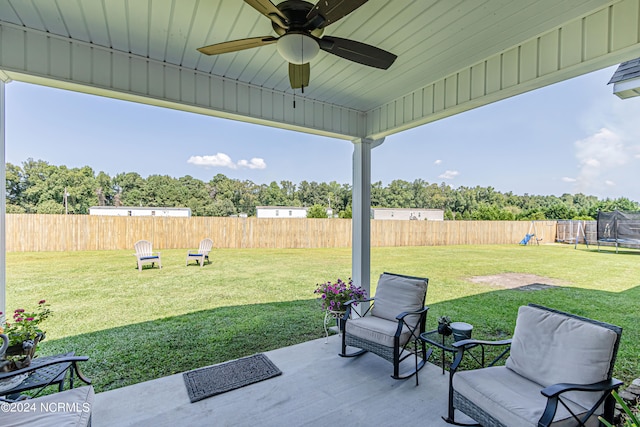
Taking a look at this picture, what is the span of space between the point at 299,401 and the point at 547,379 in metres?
1.76

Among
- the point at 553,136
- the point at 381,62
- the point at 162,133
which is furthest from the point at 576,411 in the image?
the point at 162,133

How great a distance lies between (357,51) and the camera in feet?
6.20

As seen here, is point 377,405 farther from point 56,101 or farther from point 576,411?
point 56,101

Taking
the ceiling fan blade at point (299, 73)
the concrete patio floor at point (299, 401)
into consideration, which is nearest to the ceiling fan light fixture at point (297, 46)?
the ceiling fan blade at point (299, 73)

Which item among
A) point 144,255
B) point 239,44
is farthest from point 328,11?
point 144,255

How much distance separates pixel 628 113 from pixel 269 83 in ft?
22.5

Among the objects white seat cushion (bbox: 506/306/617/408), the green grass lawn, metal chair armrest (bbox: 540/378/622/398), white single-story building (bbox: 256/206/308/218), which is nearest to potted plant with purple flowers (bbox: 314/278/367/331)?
the green grass lawn

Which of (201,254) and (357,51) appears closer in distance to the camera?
(357,51)

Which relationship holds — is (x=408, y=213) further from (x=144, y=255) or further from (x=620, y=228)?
(x=144, y=255)

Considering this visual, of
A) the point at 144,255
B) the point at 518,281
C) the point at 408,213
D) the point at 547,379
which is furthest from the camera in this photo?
the point at 408,213

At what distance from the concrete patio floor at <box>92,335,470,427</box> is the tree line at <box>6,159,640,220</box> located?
20.0 feet

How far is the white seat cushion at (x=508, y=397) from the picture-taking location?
1528mm

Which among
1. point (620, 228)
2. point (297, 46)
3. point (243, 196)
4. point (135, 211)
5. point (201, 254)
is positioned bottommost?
point (201, 254)

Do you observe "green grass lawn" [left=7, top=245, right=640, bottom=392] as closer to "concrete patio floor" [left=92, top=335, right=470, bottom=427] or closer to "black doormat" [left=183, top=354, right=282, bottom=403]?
"black doormat" [left=183, top=354, right=282, bottom=403]
